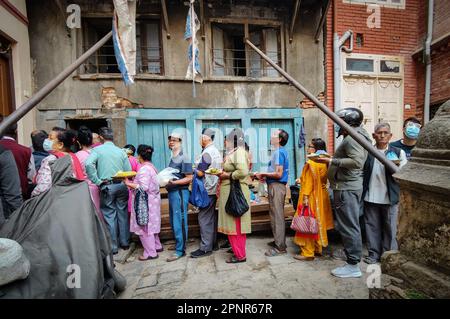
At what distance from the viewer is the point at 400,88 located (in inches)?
273

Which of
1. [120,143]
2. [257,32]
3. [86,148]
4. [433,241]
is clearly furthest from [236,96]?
[433,241]

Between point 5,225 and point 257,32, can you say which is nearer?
point 5,225

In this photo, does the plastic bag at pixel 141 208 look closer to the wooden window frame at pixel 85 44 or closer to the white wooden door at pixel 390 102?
the wooden window frame at pixel 85 44

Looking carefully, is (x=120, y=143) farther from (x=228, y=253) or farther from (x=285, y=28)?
(x=285, y=28)

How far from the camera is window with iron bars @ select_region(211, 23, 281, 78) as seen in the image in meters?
6.89

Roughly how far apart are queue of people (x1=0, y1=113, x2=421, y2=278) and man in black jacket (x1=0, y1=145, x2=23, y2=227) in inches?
14.1

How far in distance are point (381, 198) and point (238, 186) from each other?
6.02 feet

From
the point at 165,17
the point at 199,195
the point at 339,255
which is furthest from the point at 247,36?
the point at 339,255

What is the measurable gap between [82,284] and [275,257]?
2422 millimetres

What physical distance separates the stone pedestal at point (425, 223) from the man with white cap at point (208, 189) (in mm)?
2306

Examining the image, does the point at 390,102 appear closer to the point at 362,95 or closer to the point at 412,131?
the point at 362,95

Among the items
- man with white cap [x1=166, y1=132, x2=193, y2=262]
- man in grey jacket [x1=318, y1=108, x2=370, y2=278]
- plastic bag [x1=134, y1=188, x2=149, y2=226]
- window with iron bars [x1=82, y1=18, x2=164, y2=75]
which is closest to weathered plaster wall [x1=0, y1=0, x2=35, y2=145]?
window with iron bars [x1=82, y1=18, x2=164, y2=75]

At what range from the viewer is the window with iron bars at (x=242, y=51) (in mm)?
6891

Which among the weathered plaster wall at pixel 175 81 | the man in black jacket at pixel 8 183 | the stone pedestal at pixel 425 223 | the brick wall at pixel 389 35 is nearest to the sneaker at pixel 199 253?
the man in black jacket at pixel 8 183
